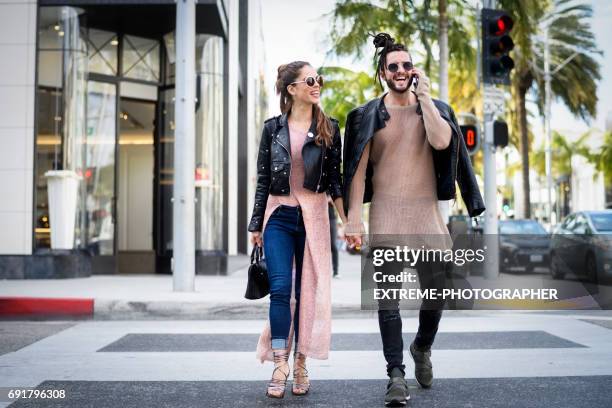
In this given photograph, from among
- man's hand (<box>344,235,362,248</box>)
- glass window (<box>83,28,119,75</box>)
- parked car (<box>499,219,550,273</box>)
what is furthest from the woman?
parked car (<box>499,219,550,273</box>)

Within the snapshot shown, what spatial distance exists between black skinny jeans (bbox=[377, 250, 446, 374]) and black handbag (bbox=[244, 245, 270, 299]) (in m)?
0.68

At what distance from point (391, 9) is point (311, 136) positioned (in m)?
15.1

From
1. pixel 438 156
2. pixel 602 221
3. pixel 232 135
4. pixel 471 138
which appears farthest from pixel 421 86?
pixel 232 135

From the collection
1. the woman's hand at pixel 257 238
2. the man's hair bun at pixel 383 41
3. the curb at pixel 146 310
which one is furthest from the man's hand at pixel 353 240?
the curb at pixel 146 310

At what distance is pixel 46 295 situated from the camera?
369 inches

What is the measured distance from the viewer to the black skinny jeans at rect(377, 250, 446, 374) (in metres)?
4.08

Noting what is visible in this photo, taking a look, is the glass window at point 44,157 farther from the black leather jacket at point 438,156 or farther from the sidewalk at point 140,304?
the black leather jacket at point 438,156

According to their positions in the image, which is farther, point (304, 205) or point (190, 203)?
point (190, 203)

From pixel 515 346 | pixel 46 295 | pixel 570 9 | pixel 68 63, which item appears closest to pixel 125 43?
pixel 68 63

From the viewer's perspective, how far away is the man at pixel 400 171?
13.7ft

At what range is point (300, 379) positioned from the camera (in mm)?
4297

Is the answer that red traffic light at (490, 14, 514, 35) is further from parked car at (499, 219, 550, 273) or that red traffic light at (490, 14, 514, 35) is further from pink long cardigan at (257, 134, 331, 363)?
pink long cardigan at (257, 134, 331, 363)

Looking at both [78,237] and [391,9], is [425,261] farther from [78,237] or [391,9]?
[391,9]

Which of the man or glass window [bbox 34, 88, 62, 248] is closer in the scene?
the man
